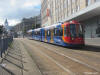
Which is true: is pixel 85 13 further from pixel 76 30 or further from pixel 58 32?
pixel 76 30

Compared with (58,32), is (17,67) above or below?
below

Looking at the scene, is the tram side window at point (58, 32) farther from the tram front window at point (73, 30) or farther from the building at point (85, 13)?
the building at point (85, 13)

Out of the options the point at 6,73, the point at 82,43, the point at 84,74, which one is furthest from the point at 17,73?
the point at 82,43

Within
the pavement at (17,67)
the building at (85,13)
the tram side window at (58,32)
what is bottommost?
the pavement at (17,67)

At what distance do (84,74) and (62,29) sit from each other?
1349 cm

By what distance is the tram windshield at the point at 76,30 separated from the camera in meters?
18.7

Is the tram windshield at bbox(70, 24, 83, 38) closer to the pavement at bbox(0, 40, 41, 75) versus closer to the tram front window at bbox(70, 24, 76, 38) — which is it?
the tram front window at bbox(70, 24, 76, 38)

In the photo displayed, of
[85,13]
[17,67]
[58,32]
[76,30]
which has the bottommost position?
[17,67]

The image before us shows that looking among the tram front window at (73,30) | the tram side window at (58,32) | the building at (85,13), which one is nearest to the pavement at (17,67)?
the tram front window at (73,30)

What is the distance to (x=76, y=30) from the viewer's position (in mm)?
18891

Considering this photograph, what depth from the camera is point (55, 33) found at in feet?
77.5

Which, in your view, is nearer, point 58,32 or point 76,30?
point 76,30

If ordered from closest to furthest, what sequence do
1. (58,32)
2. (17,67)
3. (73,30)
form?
1. (17,67)
2. (73,30)
3. (58,32)

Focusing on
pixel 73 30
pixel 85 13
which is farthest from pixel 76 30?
pixel 85 13
